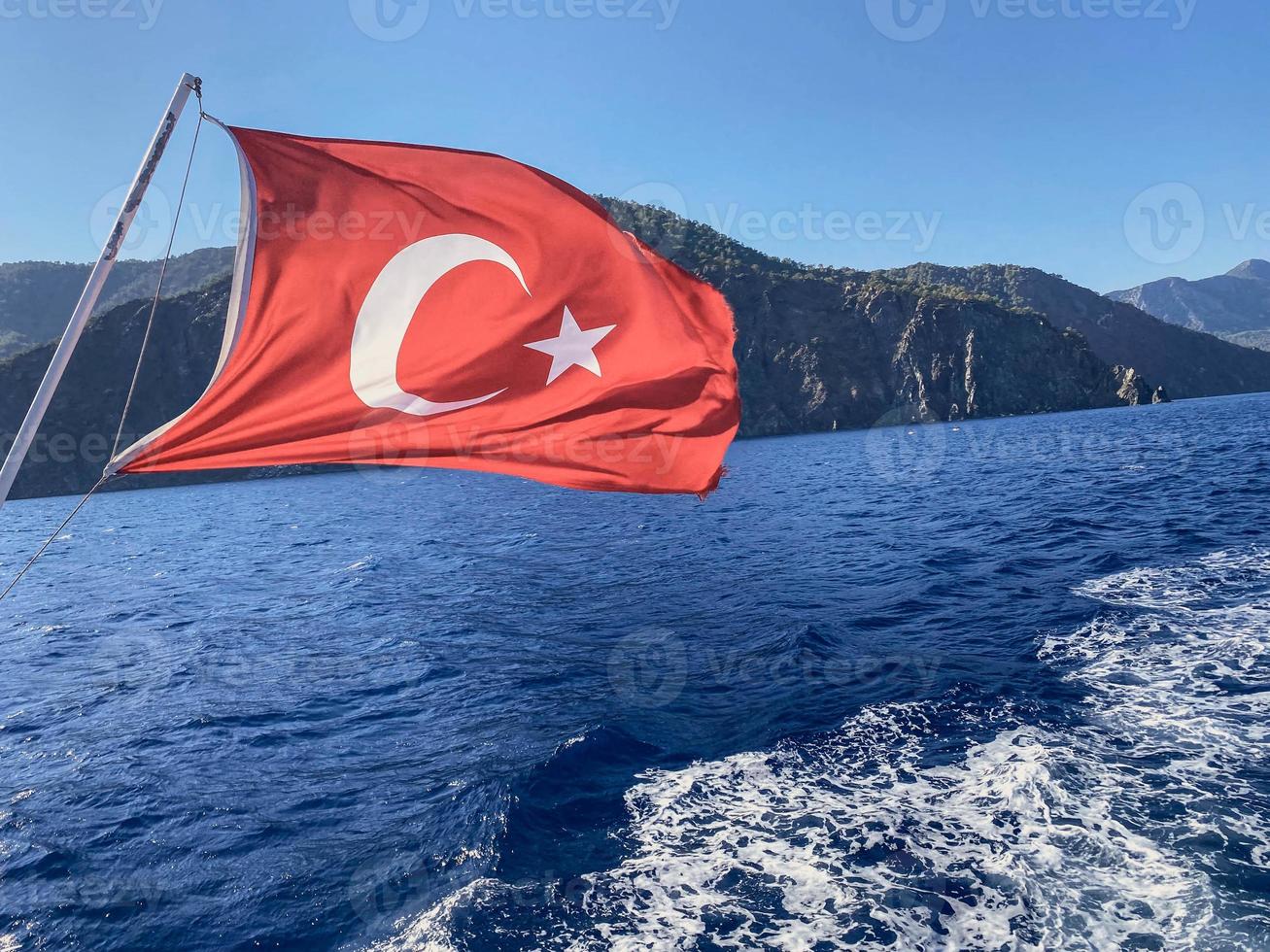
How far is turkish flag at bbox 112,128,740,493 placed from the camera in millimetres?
5305

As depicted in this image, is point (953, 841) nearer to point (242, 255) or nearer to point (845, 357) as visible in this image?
point (242, 255)

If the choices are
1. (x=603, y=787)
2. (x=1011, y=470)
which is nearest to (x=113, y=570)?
(x=603, y=787)

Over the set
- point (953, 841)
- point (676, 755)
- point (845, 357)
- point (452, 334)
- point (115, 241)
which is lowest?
point (676, 755)

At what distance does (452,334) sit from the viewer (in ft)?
20.0

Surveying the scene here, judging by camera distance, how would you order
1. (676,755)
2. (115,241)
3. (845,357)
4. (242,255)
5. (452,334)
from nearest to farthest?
(115,241) → (242,255) → (452,334) → (676,755) → (845,357)

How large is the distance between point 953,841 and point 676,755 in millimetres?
3763

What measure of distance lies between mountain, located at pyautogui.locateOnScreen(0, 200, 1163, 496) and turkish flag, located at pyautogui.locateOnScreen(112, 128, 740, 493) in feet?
490

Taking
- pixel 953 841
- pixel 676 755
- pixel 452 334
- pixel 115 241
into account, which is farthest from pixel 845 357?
pixel 115 241

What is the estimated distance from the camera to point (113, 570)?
113ft

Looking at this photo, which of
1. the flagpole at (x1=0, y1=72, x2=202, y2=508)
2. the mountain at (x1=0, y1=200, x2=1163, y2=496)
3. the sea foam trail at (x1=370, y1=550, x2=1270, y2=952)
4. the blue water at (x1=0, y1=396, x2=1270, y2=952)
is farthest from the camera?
the mountain at (x1=0, y1=200, x2=1163, y2=496)

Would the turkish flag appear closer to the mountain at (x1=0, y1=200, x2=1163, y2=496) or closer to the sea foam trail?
the sea foam trail

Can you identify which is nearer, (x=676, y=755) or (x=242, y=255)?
(x=242, y=255)

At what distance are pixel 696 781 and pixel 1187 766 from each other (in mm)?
5752

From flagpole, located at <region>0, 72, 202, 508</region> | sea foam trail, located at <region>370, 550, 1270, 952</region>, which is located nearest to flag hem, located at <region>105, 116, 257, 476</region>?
flagpole, located at <region>0, 72, 202, 508</region>
